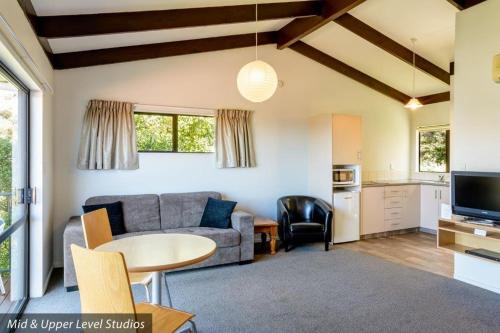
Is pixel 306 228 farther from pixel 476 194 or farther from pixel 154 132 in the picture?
pixel 154 132

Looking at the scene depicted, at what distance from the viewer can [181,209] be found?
170 inches

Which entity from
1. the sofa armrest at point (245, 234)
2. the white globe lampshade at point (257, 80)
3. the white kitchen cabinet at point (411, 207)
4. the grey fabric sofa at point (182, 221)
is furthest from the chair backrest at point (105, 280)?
the white kitchen cabinet at point (411, 207)

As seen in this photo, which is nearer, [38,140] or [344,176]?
[38,140]

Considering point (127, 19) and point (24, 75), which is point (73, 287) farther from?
point (127, 19)

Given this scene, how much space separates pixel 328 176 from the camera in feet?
16.8

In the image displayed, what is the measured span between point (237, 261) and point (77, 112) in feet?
9.05

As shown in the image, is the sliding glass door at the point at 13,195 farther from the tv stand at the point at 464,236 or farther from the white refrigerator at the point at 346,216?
the tv stand at the point at 464,236

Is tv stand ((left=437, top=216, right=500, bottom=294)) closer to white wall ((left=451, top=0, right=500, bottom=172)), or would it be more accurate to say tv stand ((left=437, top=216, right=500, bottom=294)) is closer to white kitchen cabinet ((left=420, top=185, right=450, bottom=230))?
white wall ((left=451, top=0, right=500, bottom=172))

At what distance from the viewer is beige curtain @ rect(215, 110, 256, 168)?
15.7 ft

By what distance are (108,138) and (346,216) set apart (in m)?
3.74

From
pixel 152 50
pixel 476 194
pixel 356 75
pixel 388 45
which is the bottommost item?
pixel 476 194

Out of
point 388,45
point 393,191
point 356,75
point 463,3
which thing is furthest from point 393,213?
point 463,3

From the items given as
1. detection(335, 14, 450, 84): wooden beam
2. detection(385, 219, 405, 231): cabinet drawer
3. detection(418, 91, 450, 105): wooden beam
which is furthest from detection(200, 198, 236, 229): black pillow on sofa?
detection(418, 91, 450, 105): wooden beam

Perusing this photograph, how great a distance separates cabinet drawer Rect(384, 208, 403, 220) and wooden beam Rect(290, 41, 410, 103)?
7.55 feet
